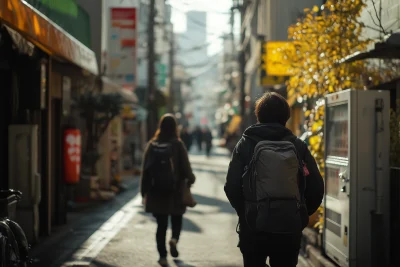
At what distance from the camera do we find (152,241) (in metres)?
11.6

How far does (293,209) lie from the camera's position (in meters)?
5.14

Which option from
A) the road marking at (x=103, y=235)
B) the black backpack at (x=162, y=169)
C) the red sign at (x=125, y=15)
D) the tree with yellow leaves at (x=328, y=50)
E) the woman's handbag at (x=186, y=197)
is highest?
the red sign at (x=125, y=15)

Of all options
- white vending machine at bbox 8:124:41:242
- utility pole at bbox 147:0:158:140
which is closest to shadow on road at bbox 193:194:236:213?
white vending machine at bbox 8:124:41:242

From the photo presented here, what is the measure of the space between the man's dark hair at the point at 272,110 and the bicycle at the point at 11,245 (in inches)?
93.8

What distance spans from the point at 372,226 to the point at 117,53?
1992 cm

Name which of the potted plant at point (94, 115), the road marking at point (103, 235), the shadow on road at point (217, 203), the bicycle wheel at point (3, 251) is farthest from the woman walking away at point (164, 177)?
the potted plant at point (94, 115)

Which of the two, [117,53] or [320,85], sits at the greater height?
[117,53]

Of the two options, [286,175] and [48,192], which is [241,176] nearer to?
[286,175]

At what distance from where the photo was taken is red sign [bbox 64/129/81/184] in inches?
566

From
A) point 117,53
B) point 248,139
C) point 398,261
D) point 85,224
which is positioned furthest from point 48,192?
point 117,53

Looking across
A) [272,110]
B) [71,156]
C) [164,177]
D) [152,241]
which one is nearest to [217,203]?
[71,156]

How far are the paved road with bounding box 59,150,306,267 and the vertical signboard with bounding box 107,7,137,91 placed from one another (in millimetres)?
9487

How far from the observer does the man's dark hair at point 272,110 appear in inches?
215

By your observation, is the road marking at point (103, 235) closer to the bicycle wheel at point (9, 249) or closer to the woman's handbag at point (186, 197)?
the woman's handbag at point (186, 197)
